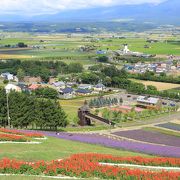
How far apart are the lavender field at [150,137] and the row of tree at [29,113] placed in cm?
829

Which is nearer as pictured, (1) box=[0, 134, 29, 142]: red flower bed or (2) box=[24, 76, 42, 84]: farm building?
(1) box=[0, 134, 29, 142]: red flower bed

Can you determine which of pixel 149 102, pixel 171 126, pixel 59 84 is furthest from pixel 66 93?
pixel 171 126

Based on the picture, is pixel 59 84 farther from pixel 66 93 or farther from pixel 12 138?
pixel 12 138

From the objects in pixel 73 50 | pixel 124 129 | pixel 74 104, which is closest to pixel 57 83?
pixel 74 104

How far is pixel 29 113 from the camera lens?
3819cm

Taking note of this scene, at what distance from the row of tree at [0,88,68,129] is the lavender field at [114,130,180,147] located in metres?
8.29

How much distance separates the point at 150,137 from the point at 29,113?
551 inches

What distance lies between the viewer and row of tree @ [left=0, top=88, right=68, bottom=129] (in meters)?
37.5

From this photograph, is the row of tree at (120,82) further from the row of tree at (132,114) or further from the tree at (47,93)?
the tree at (47,93)

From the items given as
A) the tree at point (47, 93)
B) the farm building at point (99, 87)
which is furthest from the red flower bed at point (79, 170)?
the farm building at point (99, 87)

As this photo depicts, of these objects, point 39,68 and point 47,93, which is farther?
point 39,68

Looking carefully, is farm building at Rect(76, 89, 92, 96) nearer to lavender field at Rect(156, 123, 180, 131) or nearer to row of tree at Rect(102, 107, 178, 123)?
row of tree at Rect(102, 107, 178, 123)

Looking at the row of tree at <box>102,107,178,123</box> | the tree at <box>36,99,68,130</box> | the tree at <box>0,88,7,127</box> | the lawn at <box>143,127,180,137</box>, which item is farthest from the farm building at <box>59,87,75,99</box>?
the tree at <box>0,88,7,127</box>

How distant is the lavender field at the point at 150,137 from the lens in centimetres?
4088
